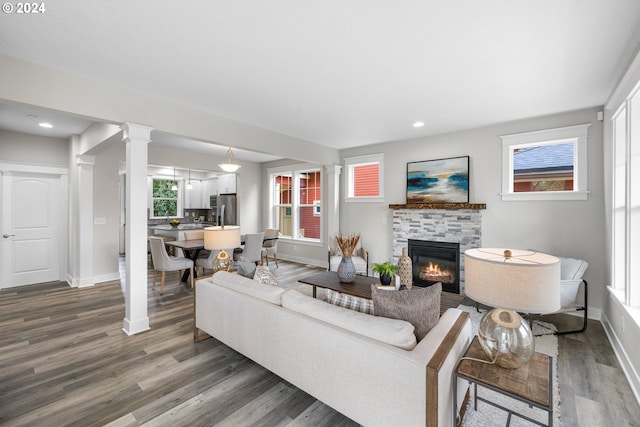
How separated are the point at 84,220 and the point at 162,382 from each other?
3983 mm

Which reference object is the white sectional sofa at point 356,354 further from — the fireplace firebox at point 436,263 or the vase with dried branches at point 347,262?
the fireplace firebox at point 436,263

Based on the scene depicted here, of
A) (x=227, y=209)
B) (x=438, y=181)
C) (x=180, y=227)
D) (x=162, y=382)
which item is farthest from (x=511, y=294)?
(x=180, y=227)

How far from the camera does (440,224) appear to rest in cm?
459

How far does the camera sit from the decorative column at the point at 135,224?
117 inches

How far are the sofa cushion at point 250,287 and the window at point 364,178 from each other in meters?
3.53

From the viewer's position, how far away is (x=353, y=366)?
1.61 metres

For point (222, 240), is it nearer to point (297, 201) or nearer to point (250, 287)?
point (250, 287)

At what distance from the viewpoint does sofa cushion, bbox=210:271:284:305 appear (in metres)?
2.18

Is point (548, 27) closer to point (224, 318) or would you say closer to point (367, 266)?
point (224, 318)

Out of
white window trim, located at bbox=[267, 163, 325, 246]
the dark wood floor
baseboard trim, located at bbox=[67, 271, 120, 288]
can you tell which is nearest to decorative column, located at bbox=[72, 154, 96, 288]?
baseboard trim, located at bbox=[67, 271, 120, 288]

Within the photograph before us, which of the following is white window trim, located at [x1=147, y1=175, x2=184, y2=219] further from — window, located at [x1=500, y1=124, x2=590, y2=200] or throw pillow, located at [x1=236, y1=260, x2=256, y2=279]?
window, located at [x1=500, y1=124, x2=590, y2=200]

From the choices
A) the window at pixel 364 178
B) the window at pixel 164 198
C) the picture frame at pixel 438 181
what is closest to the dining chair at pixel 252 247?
the window at pixel 364 178

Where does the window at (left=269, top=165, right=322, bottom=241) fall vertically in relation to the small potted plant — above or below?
above

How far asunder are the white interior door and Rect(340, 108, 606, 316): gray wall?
19.1 feet
